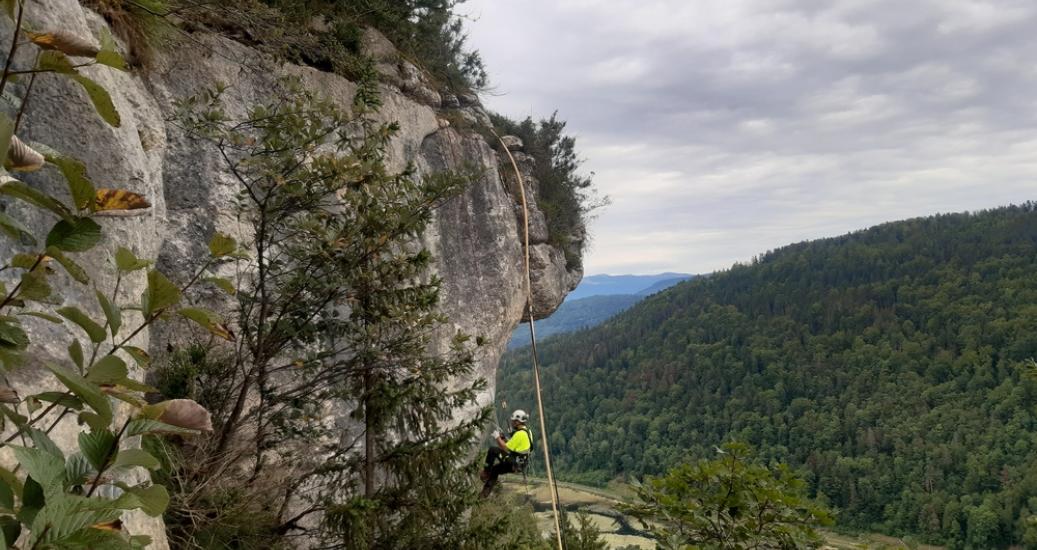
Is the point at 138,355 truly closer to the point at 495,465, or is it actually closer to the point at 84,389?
the point at 84,389

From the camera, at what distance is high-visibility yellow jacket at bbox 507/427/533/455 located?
28.7 feet

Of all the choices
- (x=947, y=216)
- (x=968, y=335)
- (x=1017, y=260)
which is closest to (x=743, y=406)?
(x=968, y=335)

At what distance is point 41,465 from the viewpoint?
0.67 metres

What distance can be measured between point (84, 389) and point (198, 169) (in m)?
5.93

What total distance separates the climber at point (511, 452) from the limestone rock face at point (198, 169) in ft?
6.14

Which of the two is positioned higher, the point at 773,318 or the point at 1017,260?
the point at 1017,260

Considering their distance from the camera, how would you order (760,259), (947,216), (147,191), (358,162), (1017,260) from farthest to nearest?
(760,259), (947,216), (1017,260), (358,162), (147,191)

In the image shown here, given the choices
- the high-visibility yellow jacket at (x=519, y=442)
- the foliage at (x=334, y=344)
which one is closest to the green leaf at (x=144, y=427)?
the foliage at (x=334, y=344)

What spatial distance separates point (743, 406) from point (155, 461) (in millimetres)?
92834

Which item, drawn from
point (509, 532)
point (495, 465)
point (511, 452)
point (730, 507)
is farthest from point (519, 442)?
point (730, 507)

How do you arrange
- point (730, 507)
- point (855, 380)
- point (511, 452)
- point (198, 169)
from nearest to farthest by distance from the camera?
1. point (730, 507)
2. point (198, 169)
3. point (511, 452)
4. point (855, 380)

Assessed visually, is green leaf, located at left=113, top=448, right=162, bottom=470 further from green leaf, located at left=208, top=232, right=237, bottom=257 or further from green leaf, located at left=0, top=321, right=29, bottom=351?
green leaf, located at left=208, top=232, right=237, bottom=257

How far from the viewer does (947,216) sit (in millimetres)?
131125

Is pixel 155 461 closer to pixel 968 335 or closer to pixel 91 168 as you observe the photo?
pixel 91 168
